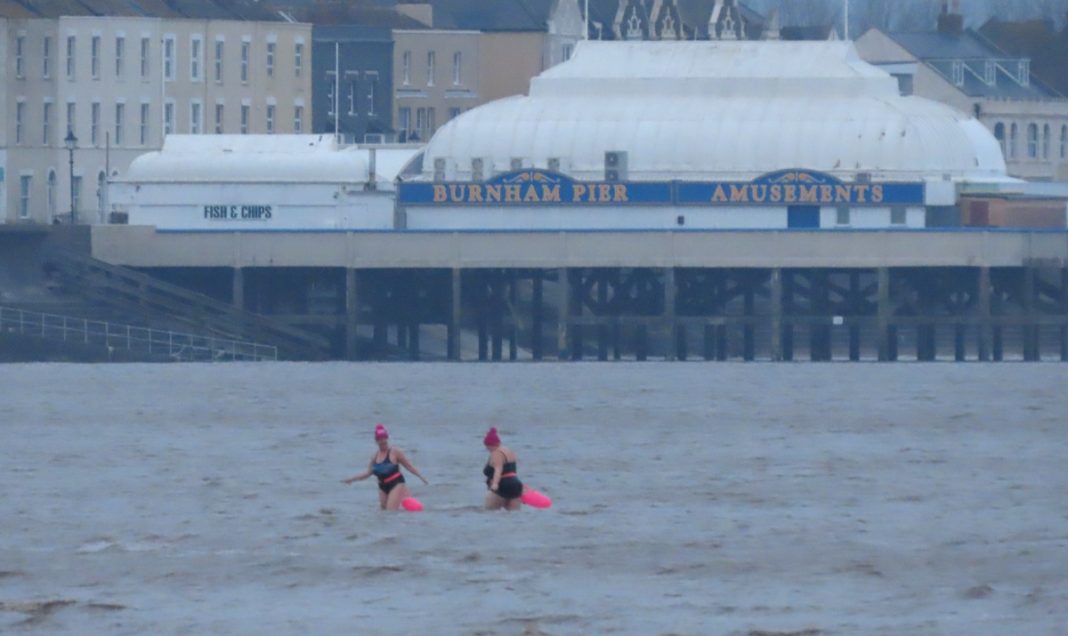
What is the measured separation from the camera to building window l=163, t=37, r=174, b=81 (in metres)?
135

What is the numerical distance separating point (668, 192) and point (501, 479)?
61.0 meters

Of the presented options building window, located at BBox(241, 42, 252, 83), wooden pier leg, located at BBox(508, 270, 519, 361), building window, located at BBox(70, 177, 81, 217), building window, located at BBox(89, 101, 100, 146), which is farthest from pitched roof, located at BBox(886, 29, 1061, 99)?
wooden pier leg, located at BBox(508, 270, 519, 361)

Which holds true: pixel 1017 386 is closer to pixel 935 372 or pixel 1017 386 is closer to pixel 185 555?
pixel 935 372

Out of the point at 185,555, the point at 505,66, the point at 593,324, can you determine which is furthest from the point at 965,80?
the point at 185,555

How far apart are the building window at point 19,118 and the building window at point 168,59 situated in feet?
21.6

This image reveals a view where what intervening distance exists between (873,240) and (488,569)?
207 feet

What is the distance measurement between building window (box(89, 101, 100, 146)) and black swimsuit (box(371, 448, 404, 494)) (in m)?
78.1

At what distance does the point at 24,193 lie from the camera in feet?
427

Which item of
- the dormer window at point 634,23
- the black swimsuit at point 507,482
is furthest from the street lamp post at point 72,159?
the black swimsuit at point 507,482

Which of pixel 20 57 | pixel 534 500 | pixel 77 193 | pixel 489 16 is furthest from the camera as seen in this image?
pixel 489 16

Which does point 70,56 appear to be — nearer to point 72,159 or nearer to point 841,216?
point 72,159

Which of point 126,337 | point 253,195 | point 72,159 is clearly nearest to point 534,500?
point 126,337

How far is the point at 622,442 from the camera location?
7319cm

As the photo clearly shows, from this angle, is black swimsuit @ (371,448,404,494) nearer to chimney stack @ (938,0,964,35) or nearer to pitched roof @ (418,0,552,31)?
pitched roof @ (418,0,552,31)
